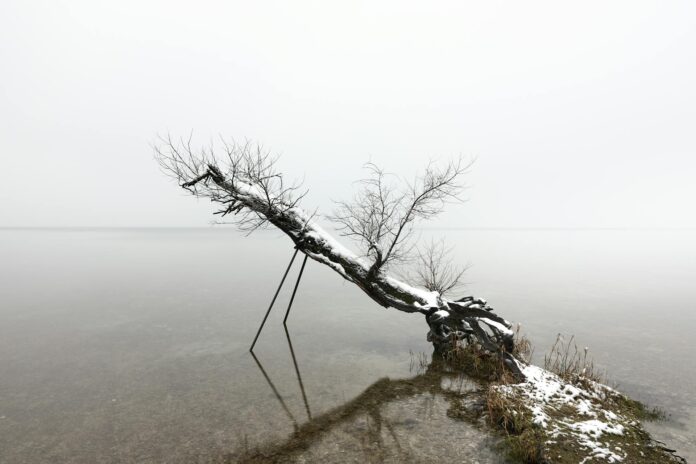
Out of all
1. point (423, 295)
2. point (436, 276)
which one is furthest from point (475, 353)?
point (436, 276)

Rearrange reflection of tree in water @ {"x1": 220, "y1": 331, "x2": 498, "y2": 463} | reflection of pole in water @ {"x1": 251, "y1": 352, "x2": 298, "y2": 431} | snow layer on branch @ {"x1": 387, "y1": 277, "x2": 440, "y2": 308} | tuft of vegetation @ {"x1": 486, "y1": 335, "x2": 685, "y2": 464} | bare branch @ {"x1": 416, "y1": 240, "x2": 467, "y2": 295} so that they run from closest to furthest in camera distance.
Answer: tuft of vegetation @ {"x1": 486, "y1": 335, "x2": 685, "y2": 464} < reflection of tree in water @ {"x1": 220, "y1": 331, "x2": 498, "y2": 463} < reflection of pole in water @ {"x1": 251, "y1": 352, "x2": 298, "y2": 431} < snow layer on branch @ {"x1": 387, "y1": 277, "x2": 440, "y2": 308} < bare branch @ {"x1": 416, "y1": 240, "x2": 467, "y2": 295}

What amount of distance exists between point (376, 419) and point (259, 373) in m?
4.54

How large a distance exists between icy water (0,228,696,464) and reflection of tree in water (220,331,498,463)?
4 cm

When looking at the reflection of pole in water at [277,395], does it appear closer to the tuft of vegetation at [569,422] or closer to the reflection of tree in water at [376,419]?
the reflection of tree in water at [376,419]

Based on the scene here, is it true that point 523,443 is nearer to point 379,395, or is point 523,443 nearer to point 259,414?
point 379,395

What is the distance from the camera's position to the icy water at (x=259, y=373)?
7238mm

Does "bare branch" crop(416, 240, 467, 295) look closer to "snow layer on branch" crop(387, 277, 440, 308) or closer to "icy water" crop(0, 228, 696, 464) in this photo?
"snow layer on branch" crop(387, 277, 440, 308)

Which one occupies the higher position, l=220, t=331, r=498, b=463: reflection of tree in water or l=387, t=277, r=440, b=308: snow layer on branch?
l=387, t=277, r=440, b=308: snow layer on branch

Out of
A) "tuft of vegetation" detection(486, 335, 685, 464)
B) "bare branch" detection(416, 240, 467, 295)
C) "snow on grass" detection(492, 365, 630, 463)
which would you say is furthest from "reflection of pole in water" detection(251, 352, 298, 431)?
"bare branch" detection(416, 240, 467, 295)

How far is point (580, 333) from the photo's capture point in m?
16.3

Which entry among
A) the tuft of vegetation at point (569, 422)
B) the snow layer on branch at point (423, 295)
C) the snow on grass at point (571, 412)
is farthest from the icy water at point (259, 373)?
the snow layer on branch at point (423, 295)

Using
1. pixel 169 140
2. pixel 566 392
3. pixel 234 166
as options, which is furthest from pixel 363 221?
pixel 566 392

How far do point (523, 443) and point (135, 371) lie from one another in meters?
10.7

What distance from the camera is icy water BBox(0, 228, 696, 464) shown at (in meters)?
7.24
